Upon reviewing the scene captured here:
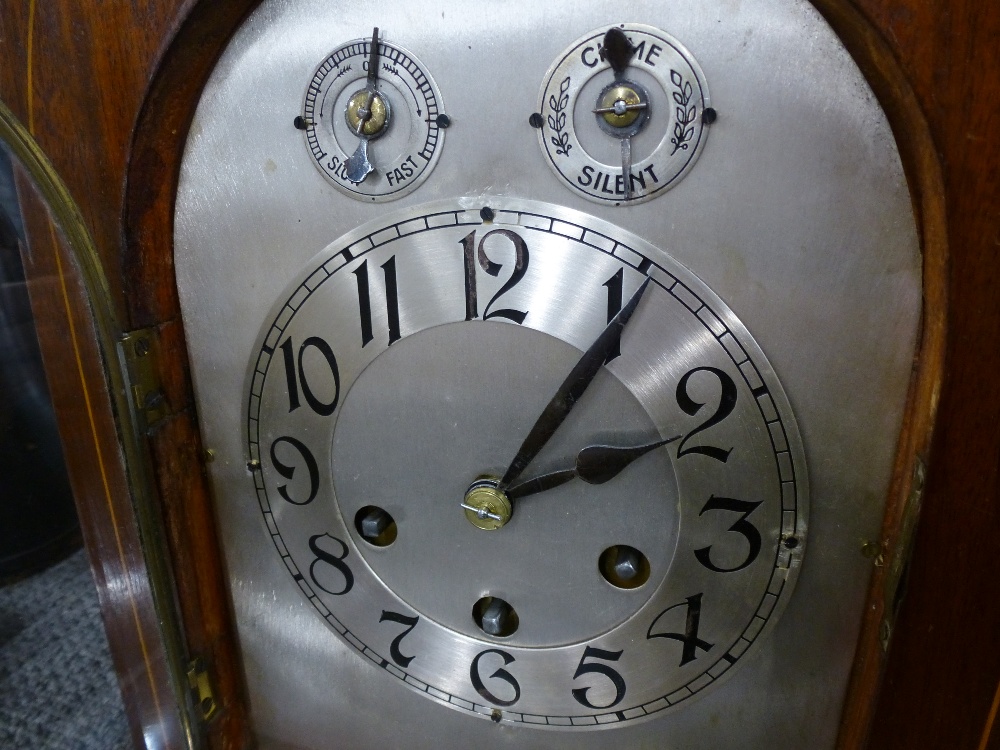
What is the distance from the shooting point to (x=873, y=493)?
1.98ft

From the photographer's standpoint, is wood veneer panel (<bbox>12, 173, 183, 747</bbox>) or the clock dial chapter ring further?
wood veneer panel (<bbox>12, 173, 183, 747</bbox>)

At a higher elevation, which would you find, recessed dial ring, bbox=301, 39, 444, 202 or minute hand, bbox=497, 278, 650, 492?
recessed dial ring, bbox=301, 39, 444, 202

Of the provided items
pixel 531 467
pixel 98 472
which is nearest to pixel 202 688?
pixel 98 472

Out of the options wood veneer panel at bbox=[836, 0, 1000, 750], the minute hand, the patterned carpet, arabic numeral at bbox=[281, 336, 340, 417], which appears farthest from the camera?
the patterned carpet

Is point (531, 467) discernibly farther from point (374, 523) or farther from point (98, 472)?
point (98, 472)

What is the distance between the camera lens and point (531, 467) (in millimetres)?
673

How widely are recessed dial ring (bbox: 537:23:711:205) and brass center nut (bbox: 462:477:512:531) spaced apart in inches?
11.4

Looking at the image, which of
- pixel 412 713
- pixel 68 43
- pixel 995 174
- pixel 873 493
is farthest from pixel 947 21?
pixel 412 713

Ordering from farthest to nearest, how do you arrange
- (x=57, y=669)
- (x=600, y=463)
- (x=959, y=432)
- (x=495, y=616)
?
(x=57, y=669) → (x=495, y=616) → (x=600, y=463) → (x=959, y=432)

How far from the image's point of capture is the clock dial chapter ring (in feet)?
Answer: 2.00

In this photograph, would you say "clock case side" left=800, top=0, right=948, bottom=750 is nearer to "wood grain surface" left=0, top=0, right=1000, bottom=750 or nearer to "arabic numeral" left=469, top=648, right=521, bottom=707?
"wood grain surface" left=0, top=0, right=1000, bottom=750

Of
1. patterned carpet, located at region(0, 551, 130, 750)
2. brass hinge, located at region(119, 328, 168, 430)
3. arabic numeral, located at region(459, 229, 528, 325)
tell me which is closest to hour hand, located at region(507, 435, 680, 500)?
arabic numeral, located at region(459, 229, 528, 325)

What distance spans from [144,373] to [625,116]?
539mm

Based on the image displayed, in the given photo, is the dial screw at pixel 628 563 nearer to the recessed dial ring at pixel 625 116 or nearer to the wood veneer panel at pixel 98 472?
the recessed dial ring at pixel 625 116
